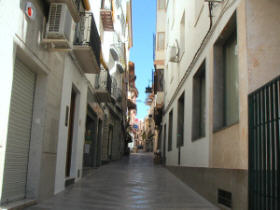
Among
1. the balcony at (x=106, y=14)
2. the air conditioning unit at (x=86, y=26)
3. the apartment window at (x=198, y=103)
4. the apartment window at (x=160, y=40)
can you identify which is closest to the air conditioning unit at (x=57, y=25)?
the air conditioning unit at (x=86, y=26)

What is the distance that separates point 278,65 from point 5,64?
14.4 feet

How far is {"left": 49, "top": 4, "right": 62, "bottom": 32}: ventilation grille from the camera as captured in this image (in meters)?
6.77

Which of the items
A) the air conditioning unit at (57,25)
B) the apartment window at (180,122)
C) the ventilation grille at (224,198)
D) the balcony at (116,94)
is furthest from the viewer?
the balcony at (116,94)

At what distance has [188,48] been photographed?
12.9 m

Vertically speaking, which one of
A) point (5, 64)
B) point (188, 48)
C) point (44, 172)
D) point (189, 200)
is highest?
point (188, 48)

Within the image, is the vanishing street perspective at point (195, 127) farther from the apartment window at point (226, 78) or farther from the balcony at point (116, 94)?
the balcony at point (116, 94)

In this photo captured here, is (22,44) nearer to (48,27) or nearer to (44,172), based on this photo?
(48,27)

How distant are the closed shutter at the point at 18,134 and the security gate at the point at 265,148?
12.8 ft

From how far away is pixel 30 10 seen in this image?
19.3 ft

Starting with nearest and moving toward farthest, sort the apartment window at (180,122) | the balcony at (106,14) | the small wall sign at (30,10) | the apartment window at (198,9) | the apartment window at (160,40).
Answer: the small wall sign at (30,10) < the apartment window at (198,9) < the apartment window at (180,122) < the balcony at (106,14) < the apartment window at (160,40)

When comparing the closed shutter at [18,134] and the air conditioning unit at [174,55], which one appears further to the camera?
the air conditioning unit at [174,55]

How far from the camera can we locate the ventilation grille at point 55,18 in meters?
6.77

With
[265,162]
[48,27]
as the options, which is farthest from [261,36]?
[48,27]

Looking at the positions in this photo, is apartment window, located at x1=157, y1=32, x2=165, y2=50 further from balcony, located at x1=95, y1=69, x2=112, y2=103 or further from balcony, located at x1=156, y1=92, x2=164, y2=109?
balcony, located at x1=95, y1=69, x2=112, y2=103
